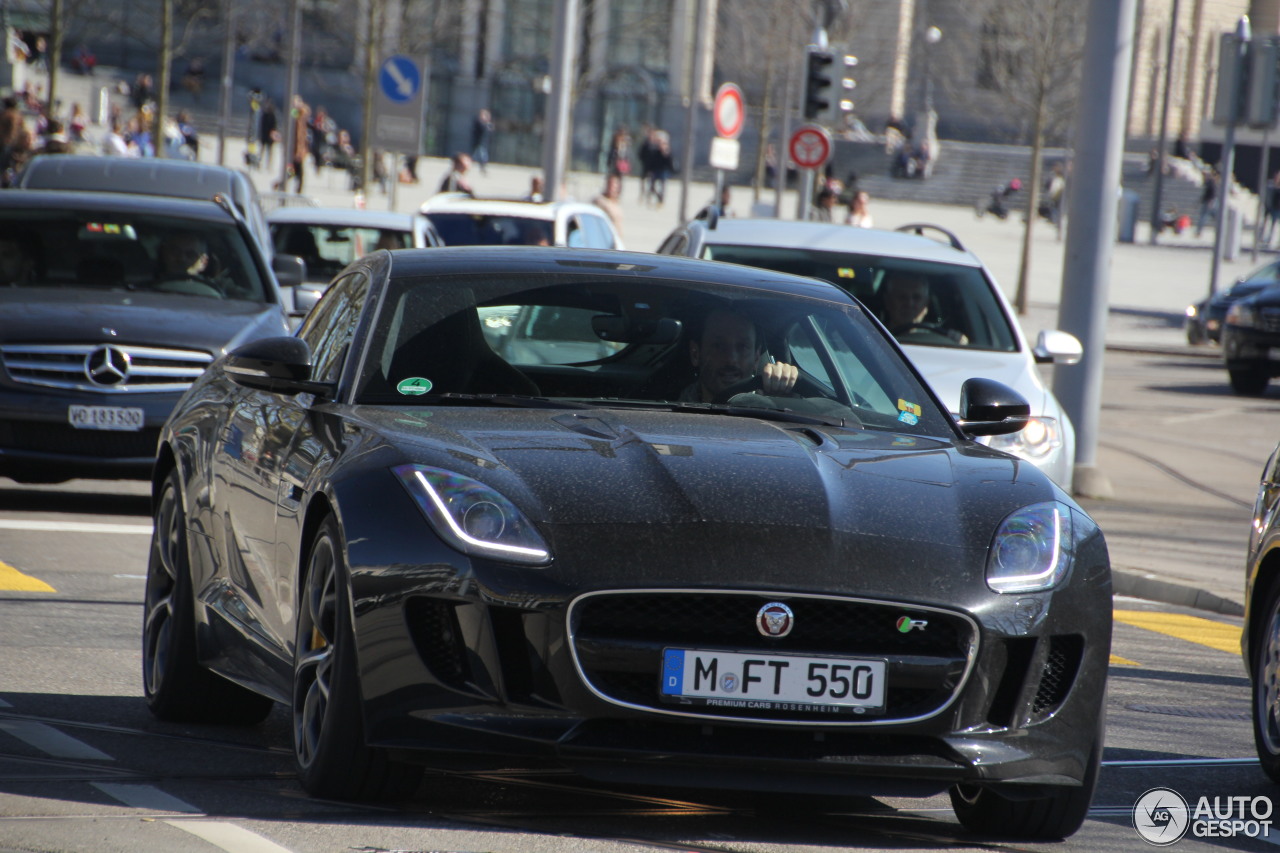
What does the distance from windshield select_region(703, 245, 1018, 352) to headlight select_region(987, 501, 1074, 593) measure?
6.70 meters

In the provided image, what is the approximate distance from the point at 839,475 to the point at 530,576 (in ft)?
2.92

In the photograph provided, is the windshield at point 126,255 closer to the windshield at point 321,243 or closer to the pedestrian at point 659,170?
the windshield at point 321,243

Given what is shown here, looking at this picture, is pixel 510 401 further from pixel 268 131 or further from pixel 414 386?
pixel 268 131

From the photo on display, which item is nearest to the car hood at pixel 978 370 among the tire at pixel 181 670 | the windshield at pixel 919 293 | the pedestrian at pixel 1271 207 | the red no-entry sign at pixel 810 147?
the windshield at pixel 919 293

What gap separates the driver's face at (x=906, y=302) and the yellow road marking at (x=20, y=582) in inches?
191

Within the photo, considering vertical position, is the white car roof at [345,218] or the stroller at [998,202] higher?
the white car roof at [345,218]

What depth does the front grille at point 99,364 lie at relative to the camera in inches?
461

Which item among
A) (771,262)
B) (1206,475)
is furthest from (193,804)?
(1206,475)

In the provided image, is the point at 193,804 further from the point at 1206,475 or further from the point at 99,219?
the point at 1206,475

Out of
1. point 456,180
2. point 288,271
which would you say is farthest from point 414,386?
point 456,180

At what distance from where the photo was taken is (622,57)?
281ft

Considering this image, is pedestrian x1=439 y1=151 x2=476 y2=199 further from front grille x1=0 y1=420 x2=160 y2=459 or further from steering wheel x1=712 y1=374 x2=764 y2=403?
steering wheel x1=712 y1=374 x2=764 y2=403

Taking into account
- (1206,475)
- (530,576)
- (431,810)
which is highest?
(530,576)

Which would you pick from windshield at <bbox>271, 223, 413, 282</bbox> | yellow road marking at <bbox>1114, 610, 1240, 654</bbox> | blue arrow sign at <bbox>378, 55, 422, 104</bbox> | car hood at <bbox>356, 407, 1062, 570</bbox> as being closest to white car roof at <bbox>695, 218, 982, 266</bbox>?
yellow road marking at <bbox>1114, 610, 1240, 654</bbox>
